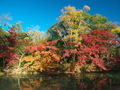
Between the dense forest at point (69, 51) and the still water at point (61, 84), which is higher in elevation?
the dense forest at point (69, 51)

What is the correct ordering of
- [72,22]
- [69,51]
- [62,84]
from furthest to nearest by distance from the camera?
[72,22] → [69,51] → [62,84]

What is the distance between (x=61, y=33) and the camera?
46.3 ft

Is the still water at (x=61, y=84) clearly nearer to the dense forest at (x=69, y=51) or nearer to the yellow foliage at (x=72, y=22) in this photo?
the dense forest at (x=69, y=51)

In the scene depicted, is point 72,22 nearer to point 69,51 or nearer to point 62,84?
point 69,51

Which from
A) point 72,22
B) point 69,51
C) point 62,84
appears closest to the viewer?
point 62,84

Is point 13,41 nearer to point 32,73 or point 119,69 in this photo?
point 32,73

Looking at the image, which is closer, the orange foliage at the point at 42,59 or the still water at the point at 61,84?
the still water at the point at 61,84

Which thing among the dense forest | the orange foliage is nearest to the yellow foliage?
the dense forest

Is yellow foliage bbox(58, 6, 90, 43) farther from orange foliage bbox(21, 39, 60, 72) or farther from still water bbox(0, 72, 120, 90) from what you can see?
still water bbox(0, 72, 120, 90)

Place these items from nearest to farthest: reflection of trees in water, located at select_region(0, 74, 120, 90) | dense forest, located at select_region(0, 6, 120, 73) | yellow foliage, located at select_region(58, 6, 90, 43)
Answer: reflection of trees in water, located at select_region(0, 74, 120, 90)
dense forest, located at select_region(0, 6, 120, 73)
yellow foliage, located at select_region(58, 6, 90, 43)

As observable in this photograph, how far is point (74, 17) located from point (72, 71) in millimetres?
5440

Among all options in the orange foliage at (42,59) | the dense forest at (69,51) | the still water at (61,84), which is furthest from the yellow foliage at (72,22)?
the still water at (61,84)

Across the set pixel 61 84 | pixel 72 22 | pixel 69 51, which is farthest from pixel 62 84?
pixel 72 22

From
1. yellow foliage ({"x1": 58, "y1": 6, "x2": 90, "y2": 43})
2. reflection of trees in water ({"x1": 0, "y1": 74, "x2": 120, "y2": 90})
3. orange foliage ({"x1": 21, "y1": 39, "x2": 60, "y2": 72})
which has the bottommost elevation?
reflection of trees in water ({"x1": 0, "y1": 74, "x2": 120, "y2": 90})
